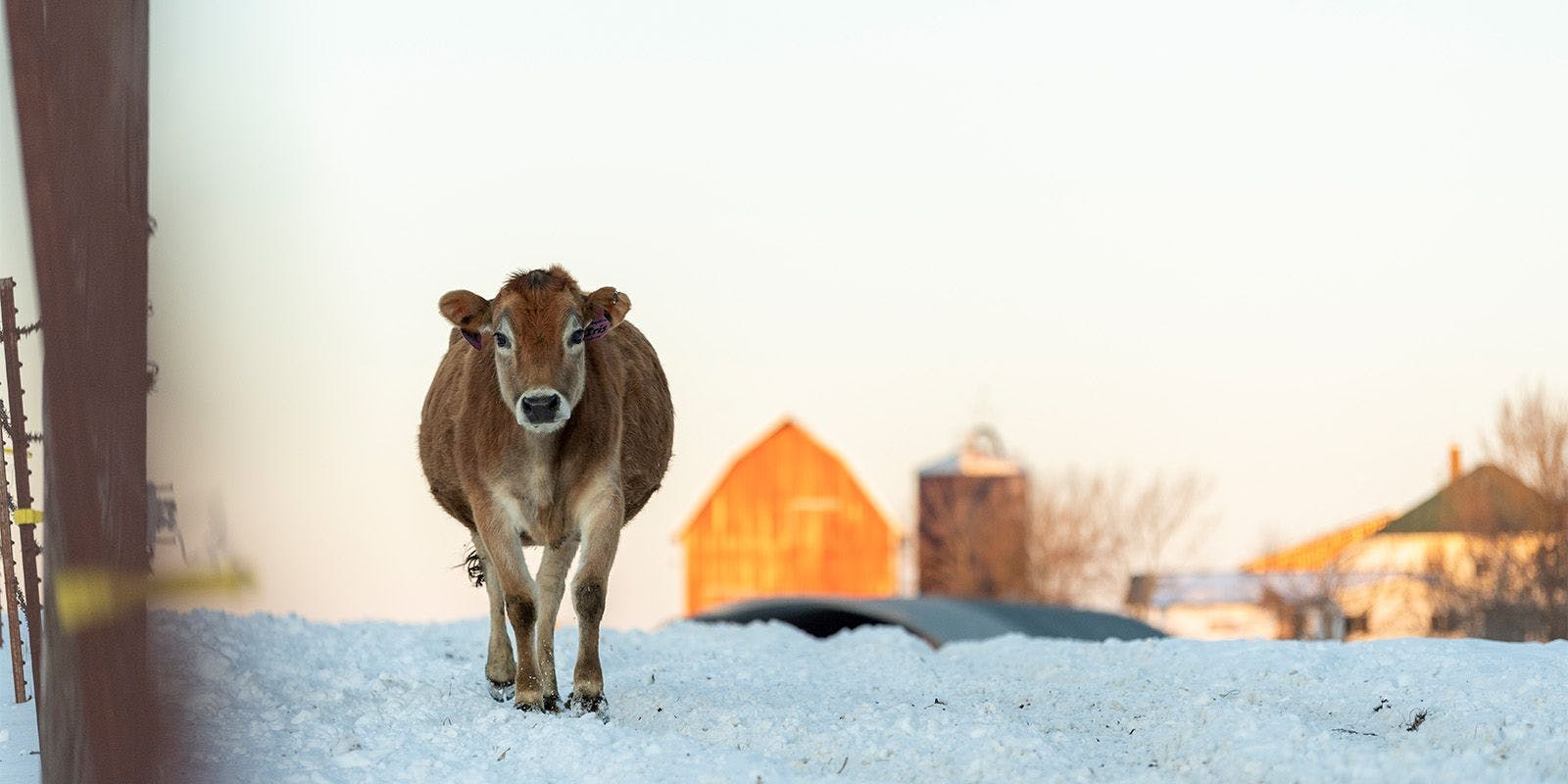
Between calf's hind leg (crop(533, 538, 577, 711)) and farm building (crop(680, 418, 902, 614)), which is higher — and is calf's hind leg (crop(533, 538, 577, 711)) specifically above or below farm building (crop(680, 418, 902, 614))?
above

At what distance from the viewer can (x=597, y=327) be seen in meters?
8.27

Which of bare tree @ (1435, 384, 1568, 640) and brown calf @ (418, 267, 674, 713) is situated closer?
brown calf @ (418, 267, 674, 713)

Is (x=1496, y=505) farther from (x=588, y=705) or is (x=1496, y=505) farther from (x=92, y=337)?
(x=92, y=337)

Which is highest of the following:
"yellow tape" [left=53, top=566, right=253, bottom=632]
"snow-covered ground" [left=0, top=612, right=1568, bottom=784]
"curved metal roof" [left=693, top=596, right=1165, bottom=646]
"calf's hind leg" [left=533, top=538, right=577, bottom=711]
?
"yellow tape" [left=53, top=566, right=253, bottom=632]

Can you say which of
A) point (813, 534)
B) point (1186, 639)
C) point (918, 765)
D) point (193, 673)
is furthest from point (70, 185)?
point (813, 534)

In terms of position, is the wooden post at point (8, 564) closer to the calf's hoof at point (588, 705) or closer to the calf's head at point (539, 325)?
the calf's head at point (539, 325)

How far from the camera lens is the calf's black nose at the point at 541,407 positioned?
25.6 feet

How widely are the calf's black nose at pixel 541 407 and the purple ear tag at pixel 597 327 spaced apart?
511 mm

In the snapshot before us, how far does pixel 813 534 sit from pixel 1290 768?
49050mm

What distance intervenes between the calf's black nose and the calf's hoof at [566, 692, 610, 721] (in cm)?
148

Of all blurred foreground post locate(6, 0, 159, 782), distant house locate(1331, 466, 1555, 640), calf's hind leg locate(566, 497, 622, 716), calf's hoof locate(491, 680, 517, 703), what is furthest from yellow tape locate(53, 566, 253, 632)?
distant house locate(1331, 466, 1555, 640)

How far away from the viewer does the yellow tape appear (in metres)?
6.56

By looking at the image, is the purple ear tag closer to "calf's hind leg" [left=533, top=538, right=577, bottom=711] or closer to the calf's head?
the calf's head

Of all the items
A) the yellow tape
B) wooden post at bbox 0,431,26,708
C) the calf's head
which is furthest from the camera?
wooden post at bbox 0,431,26,708
